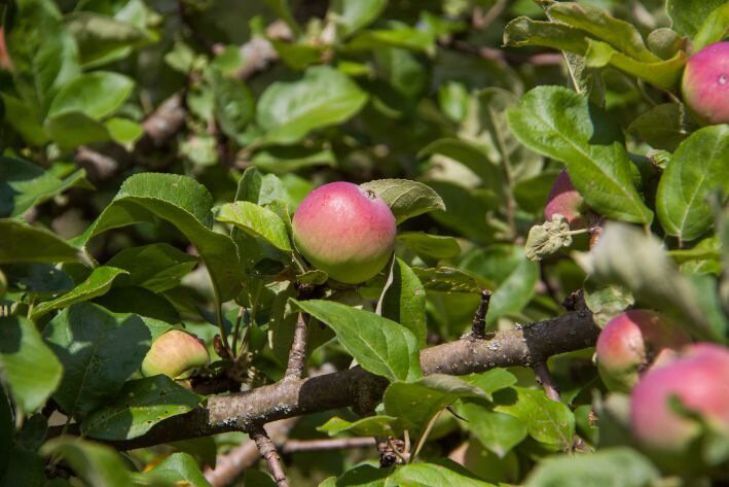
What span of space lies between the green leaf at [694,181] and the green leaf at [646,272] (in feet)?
0.83

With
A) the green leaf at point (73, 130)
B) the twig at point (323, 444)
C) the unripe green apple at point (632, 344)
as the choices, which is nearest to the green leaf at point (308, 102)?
the green leaf at point (73, 130)

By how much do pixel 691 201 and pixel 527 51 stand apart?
127cm

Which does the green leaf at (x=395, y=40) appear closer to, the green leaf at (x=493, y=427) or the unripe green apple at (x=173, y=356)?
the unripe green apple at (x=173, y=356)

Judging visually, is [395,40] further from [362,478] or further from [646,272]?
[646,272]

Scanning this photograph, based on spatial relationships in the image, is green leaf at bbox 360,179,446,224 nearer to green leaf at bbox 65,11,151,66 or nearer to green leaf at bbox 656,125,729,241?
green leaf at bbox 656,125,729,241

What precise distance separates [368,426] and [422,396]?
0.06 m

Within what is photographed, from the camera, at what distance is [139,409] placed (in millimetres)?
914

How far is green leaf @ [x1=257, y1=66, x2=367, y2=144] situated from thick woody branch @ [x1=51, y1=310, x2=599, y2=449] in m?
0.77

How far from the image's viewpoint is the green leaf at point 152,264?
1043 millimetres

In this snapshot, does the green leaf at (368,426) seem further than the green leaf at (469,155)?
No

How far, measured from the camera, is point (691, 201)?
87cm

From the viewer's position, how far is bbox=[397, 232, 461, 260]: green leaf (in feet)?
3.39

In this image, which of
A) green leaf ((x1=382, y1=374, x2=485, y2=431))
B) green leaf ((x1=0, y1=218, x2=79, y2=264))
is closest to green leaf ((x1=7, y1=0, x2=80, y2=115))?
green leaf ((x1=0, y1=218, x2=79, y2=264))

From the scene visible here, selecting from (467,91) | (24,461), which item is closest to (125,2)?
(467,91)
